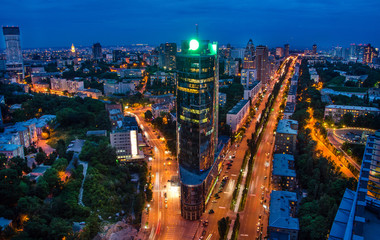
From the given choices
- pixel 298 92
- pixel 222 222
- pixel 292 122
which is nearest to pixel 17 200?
pixel 222 222

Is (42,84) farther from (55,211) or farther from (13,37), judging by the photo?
(55,211)

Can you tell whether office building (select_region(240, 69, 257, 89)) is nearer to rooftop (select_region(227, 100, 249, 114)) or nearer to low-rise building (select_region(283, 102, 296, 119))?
low-rise building (select_region(283, 102, 296, 119))

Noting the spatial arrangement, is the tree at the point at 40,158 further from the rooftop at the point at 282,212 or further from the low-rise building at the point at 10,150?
the rooftop at the point at 282,212

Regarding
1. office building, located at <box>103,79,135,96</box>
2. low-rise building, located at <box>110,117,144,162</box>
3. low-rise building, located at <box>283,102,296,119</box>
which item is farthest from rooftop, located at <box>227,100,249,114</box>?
office building, located at <box>103,79,135,96</box>

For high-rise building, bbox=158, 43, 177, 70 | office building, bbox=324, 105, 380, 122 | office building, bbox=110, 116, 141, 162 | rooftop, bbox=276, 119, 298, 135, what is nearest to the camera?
office building, bbox=110, 116, 141, 162

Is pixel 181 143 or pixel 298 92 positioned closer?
pixel 181 143

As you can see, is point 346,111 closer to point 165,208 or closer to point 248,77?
point 248,77
